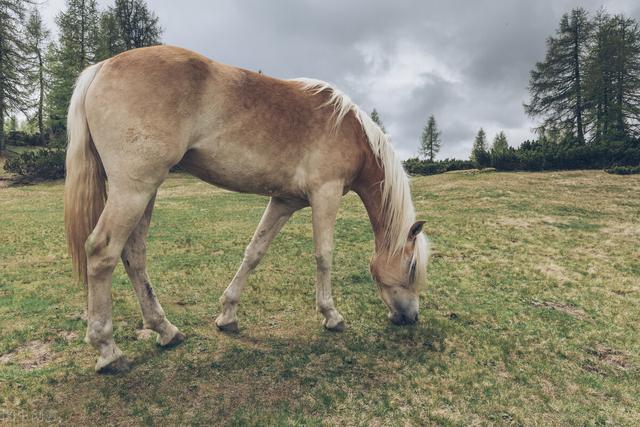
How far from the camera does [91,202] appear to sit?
3.10m

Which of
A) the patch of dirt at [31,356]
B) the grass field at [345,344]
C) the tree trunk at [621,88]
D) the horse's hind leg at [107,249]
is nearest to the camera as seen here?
the grass field at [345,344]

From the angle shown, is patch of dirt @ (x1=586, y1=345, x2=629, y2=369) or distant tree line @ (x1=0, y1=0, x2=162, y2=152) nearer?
patch of dirt @ (x1=586, y1=345, x2=629, y2=369)

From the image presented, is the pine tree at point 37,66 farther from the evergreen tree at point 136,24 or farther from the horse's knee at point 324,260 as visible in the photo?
the horse's knee at point 324,260

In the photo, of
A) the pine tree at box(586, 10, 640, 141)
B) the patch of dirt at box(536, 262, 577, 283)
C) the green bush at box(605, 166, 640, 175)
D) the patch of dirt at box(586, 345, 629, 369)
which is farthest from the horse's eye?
the pine tree at box(586, 10, 640, 141)

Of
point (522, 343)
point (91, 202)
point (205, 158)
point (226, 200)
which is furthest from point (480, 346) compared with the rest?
point (226, 200)

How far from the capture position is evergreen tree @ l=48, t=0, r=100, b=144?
3297 cm

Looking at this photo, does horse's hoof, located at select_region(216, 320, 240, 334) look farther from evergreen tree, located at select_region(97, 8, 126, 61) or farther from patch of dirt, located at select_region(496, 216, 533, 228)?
evergreen tree, located at select_region(97, 8, 126, 61)

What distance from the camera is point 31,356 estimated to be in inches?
132

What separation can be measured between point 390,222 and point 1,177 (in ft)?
96.1

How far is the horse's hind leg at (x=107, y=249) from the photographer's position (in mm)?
2875

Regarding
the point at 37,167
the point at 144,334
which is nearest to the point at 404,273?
the point at 144,334

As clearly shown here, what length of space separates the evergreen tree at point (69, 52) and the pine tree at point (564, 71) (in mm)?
42937

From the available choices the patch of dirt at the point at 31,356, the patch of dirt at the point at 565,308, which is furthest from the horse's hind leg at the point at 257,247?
the patch of dirt at the point at 565,308

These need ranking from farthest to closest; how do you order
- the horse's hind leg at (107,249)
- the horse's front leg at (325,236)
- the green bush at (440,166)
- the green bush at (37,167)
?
the green bush at (440,166), the green bush at (37,167), the horse's front leg at (325,236), the horse's hind leg at (107,249)
